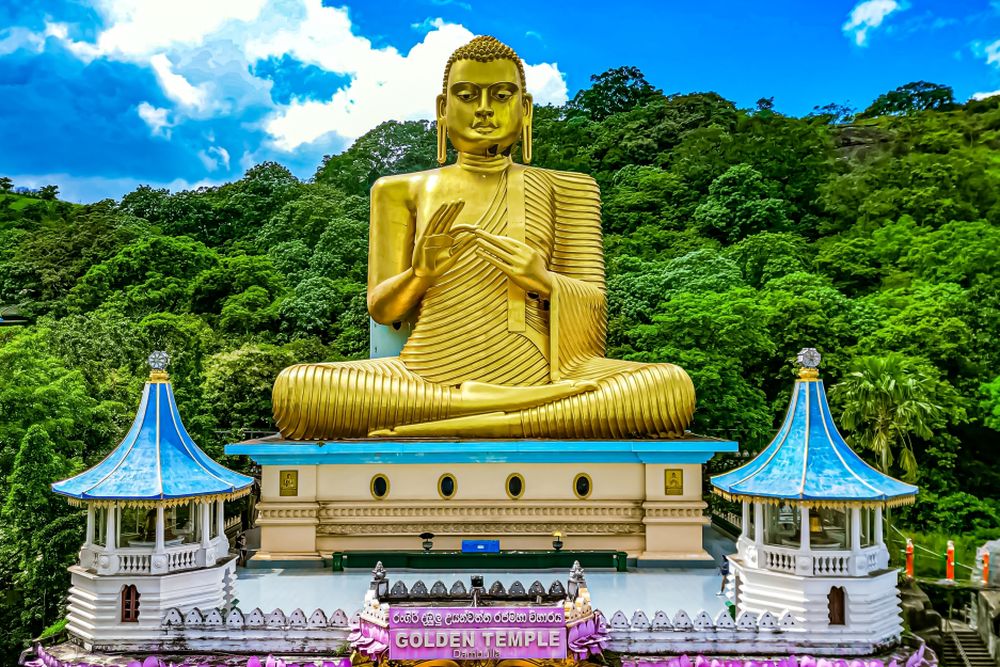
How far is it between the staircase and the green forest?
3.84 metres

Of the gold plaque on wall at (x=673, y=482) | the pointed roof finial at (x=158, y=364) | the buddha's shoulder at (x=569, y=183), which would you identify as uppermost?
the buddha's shoulder at (x=569, y=183)

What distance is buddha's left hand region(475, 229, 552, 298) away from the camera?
14.1 metres

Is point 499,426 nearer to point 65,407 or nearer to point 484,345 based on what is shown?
point 484,345

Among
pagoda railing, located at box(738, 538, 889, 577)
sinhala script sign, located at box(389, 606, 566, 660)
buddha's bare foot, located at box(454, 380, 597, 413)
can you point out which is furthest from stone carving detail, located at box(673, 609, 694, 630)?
buddha's bare foot, located at box(454, 380, 597, 413)

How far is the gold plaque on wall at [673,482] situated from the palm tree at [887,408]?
492 centimetres

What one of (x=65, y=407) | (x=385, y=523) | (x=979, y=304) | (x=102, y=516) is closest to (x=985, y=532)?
(x=979, y=304)

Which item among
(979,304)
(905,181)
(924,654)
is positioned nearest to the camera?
(924,654)

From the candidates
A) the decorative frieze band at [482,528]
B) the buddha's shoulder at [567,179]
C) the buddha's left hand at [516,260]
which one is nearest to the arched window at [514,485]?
the decorative frieze band at [482,528]

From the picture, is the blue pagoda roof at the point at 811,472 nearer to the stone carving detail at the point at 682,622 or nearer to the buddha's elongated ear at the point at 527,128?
the stone carving detail at the point at 682,622

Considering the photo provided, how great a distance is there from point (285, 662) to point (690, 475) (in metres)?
6.16

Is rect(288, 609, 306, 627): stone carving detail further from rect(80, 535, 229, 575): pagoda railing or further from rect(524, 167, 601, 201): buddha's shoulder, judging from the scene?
rect(524, 167, 601, 201): buddha's shoulder

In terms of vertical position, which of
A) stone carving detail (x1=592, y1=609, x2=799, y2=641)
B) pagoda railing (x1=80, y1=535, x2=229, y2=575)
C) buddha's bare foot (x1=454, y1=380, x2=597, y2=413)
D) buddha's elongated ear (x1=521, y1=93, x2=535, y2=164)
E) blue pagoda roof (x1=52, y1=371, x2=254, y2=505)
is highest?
buddha's elongated ear (x1=521, y1=93, x2=535, y2=164)

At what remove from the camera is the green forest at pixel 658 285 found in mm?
16531

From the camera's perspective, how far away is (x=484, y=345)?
569 inches
